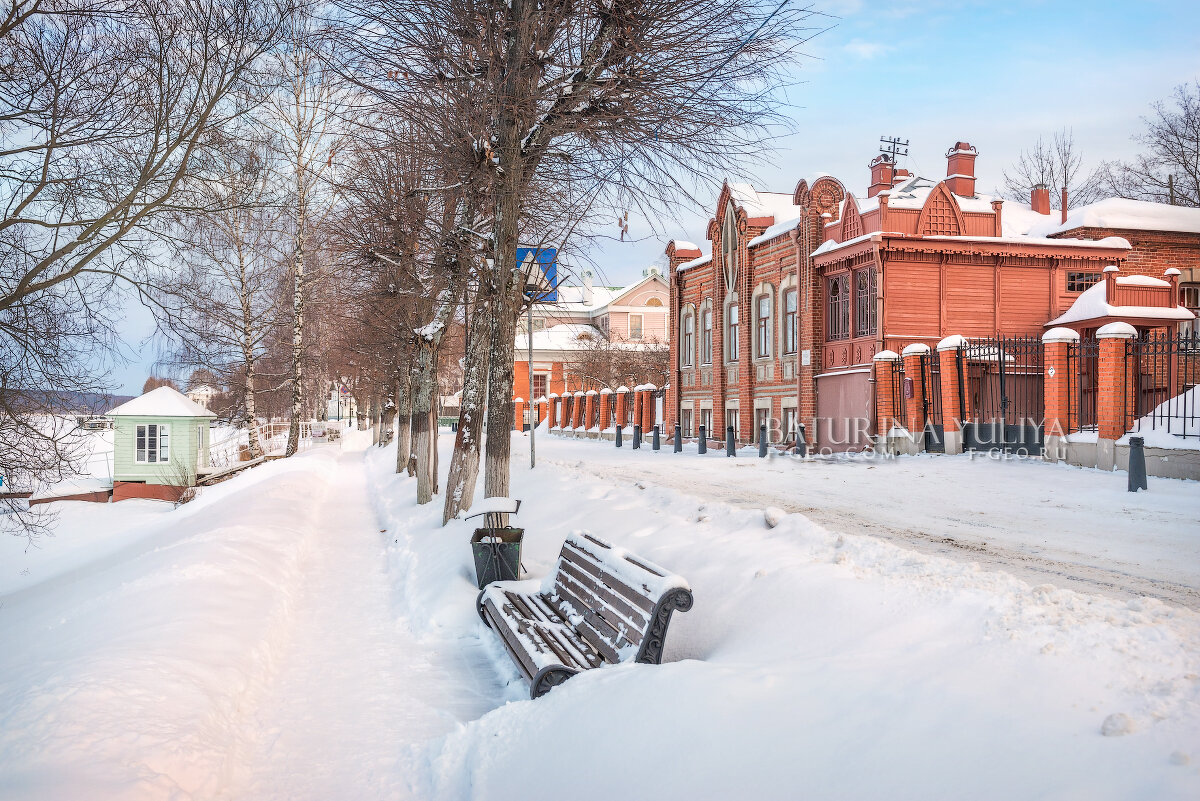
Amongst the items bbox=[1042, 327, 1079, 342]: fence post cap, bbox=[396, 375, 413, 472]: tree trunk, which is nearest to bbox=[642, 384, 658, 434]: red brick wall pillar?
bbox=[396, 375, 413, 472]: tree trunk

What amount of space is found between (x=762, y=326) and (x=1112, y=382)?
1697 centimetres

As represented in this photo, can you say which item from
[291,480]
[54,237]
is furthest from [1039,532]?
[291,480]

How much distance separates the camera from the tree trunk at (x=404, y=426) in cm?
2455

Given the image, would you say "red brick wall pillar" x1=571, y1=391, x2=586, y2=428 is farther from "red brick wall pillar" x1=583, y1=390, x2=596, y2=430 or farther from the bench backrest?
the bench backrest

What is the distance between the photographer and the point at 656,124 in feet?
29.8

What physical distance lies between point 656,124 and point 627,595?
19.1 feet

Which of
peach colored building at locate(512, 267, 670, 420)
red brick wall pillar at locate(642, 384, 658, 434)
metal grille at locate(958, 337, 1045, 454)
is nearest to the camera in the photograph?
metal grille at locate(958, 337, 1045, 454)

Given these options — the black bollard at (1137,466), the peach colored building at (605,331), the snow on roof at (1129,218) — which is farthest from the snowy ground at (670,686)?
the peach colored building at (605,331)

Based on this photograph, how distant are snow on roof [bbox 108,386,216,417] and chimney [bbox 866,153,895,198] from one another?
2462 cm

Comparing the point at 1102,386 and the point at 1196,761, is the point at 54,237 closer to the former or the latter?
the point at 1196,761

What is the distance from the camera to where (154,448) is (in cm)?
2647

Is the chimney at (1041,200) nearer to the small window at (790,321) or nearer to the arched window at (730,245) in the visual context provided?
the small window at (790,321)

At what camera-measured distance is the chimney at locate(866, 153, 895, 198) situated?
28969 mm

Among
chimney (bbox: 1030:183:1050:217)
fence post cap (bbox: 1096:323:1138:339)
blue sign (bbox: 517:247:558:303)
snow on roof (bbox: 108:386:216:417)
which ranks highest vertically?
chimney (bbox: 1030:183:1050:217)
